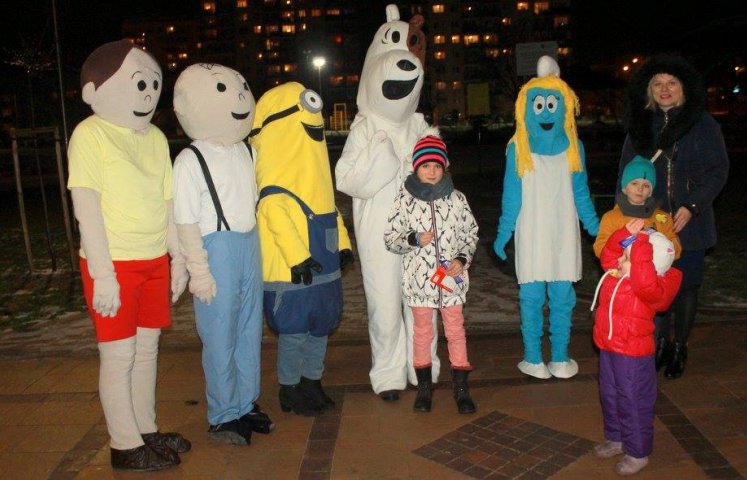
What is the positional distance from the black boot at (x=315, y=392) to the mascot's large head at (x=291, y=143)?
45.3 inches

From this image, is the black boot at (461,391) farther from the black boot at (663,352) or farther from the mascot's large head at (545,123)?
the black boot at (663,352)

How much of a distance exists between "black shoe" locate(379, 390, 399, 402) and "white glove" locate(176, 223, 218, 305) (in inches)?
57.1

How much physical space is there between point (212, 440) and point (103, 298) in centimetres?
118

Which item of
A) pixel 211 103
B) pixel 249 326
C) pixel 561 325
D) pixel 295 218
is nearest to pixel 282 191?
pixel 295 218

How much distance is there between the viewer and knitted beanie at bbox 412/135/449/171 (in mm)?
4254

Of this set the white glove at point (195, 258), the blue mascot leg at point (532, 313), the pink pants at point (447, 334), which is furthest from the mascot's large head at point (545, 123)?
the white glove at point (195, 258)

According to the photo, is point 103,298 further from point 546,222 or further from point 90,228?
point 546,222

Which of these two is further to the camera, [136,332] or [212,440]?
[212,440]

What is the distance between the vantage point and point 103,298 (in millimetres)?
3533

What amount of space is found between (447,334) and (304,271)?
1023 mm

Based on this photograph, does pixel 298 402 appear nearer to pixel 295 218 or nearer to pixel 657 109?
pixel 295 218

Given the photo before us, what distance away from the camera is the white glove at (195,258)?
3805 mm

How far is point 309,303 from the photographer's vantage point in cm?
427

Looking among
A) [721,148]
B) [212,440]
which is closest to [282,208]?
[212,440]
